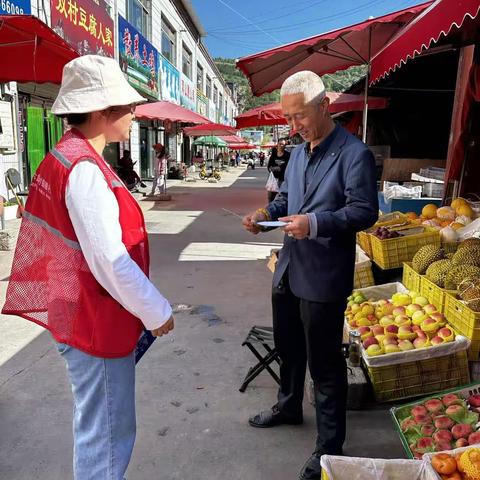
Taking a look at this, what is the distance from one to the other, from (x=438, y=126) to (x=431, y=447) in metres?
8.91

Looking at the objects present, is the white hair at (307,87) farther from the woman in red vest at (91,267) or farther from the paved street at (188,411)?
the paved street at (188,411)

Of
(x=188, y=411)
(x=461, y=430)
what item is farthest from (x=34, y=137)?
(x=461, y=430)

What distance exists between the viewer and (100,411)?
1820 mm

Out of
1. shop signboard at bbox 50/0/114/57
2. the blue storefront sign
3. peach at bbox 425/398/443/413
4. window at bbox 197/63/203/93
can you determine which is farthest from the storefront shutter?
window at bbox 197/63/203/93

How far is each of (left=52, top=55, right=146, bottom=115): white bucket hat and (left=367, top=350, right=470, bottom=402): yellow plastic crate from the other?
2486mm

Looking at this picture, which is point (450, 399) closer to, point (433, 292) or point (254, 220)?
point (433, 292)

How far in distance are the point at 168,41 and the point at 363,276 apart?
78.1 ft

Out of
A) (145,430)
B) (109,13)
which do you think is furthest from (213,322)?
(109,13)

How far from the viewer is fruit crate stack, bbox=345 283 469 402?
317cm

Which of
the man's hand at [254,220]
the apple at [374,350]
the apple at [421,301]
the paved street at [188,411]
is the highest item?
the man's hand at [254,220]

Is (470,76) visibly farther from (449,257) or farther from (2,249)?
(2,249)

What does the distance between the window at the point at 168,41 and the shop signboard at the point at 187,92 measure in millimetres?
1716

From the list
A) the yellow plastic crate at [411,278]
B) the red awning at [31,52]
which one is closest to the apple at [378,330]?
the yellow plastic crate at [411,278]

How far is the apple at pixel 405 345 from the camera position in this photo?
3.28m
